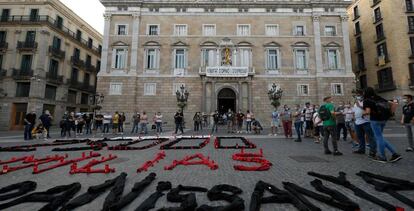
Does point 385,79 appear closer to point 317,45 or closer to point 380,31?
point 380,31

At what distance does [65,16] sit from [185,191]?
3956cm

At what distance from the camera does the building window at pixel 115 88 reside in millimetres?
25703

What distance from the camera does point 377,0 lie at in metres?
29.7

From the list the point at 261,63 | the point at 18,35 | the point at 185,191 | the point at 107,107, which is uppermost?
the point at 18,35

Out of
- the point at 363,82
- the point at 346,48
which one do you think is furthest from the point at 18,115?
the point at 363,82

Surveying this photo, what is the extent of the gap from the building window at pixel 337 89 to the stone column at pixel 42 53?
37423mm

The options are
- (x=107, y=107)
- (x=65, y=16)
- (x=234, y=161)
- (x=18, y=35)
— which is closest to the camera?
(x=234, y=161)

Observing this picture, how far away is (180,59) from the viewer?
26625mm

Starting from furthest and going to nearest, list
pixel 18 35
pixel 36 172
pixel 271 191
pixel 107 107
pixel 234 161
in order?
1. pixel 18 35
2. pixel 107 107
3. pixel 234 161
4. pixel 36 172
5. pixel 271 191

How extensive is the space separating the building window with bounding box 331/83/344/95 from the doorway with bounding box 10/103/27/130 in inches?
1549

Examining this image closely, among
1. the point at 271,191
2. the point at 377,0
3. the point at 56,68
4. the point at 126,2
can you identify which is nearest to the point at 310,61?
the point at 377,0

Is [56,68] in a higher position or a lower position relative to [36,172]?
higher

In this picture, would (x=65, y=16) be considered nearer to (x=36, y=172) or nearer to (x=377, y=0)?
(x=36, y=172)

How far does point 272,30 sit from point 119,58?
2009 cm
